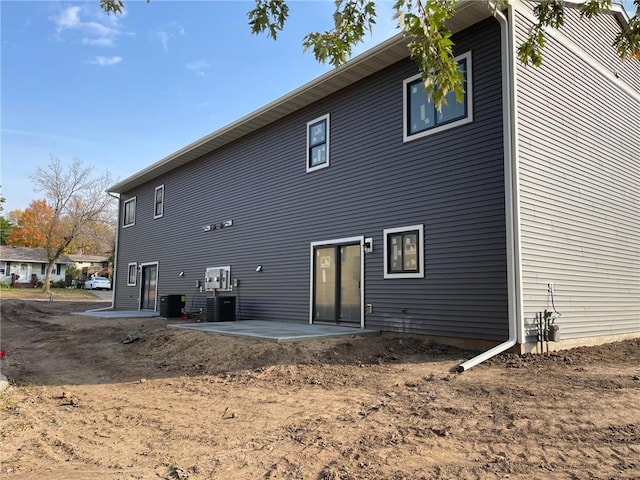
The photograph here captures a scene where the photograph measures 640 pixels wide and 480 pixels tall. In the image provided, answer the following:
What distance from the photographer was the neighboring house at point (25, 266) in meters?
46.8

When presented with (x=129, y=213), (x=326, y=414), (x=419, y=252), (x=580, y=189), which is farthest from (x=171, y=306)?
(x=580, y=189)

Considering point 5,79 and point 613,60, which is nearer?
point 5,79

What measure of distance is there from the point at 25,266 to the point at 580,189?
53242 millimetres

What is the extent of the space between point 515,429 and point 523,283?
357 centimetres

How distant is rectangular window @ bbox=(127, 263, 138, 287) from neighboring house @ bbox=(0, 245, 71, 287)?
102 ft

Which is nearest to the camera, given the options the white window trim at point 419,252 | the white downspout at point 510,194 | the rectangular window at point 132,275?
the white downspout at point 510,194

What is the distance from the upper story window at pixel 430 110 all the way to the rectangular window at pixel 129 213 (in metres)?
14.4

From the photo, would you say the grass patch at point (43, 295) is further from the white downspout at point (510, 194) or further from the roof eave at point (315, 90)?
the white downspout at point (510, 194)

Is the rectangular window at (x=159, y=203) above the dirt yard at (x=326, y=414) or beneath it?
above

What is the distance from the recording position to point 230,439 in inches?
170

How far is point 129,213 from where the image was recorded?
20.6 m

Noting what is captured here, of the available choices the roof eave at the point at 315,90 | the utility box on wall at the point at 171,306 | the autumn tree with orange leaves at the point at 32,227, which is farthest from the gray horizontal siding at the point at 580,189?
the autumn tree with orange leaves at the point at 32,227

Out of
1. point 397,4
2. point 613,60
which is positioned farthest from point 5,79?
point 613,60

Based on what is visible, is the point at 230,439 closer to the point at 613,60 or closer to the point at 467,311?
the point at 467,311
